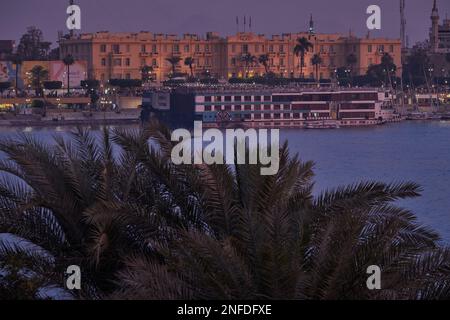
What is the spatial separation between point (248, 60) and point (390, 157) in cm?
3049

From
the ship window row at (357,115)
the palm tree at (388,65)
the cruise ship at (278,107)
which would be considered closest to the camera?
the cruise ship at (278,107)

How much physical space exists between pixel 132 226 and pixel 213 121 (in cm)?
3135

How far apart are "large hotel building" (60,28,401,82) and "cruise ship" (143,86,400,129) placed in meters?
14.8

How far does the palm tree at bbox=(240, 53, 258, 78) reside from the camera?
5612 centimetres

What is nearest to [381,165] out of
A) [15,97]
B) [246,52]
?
[15,97]

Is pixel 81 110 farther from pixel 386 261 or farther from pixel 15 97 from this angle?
pixel 386 261

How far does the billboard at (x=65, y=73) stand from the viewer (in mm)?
50562

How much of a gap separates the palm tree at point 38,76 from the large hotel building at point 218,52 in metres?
3.26

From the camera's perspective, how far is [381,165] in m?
23.6

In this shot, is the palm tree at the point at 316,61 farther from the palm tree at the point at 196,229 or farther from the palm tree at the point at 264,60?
the palm tree at the point at 196,229

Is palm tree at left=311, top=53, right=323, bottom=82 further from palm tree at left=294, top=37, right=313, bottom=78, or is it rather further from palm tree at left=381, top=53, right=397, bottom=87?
palm tree at left=381, top=53, right=397, bottom=87

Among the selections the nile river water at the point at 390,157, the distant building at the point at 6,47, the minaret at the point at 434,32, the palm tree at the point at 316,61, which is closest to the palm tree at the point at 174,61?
the palm tree at the point at 316,61

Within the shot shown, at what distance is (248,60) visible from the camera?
5597cm

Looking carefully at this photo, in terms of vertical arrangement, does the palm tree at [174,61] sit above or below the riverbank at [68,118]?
above
